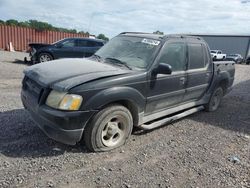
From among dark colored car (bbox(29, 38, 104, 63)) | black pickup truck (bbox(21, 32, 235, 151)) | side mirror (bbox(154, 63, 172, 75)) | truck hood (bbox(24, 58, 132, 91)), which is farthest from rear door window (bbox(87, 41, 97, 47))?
side mirror (bbox(154, 63, 172, 75))

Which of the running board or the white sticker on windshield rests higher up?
the white sticker on windshield

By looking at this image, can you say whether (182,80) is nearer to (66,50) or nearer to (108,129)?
(108,129)

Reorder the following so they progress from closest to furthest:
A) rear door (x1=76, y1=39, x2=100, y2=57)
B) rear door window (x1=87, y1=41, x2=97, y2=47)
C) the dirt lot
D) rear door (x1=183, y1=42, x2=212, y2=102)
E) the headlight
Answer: the dirt lot → the headlight → rear door (x1=183, y1=42, x2=212, y2=102) → rear door (x1=76, y1=39, x2=100, y2=57) → rear door window (x1=87, y1=41, x2=97, y2=47)

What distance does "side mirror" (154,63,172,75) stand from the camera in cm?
388

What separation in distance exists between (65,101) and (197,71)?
120 inches

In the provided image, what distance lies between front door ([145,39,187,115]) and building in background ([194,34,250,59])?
44404 mm

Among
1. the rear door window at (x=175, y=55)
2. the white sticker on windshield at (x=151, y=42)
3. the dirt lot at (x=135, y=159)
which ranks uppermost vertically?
the white sticker on windshield at (x=151, y=42)

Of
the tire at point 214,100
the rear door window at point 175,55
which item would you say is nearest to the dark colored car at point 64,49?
the tire at point 214,100

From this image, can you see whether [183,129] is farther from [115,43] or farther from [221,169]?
[115,43]

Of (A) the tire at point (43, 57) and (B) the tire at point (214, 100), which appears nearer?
(B) the tire at point (214, 100)

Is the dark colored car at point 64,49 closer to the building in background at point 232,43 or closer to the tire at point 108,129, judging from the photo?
the tire at point 108,129

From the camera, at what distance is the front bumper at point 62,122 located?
3.18 meters

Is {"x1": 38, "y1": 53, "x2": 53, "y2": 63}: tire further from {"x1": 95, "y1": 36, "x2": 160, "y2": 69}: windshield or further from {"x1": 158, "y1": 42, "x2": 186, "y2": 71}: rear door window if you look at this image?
{"x1": 158, "y1": 42, "x2": 186, "y2": 71}: rear door window

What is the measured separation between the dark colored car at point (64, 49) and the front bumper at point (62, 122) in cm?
975
